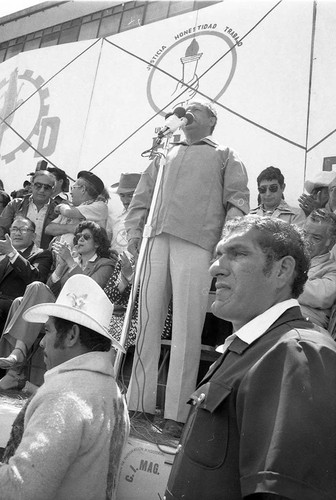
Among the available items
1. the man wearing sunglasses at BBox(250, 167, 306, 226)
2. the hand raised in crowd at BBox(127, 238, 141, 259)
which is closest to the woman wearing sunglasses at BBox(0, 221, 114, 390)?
the hand raised in crowd at BBox(127, 238, 141, 259)

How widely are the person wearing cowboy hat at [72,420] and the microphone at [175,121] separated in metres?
1.34

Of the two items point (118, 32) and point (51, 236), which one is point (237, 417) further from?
point (118, 32)

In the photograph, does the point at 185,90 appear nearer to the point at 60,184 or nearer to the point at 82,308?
the point at 60,184

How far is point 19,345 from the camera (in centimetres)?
415

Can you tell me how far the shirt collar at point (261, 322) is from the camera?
1502 millimetres

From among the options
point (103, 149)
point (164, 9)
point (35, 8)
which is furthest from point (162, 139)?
point (35, 8)

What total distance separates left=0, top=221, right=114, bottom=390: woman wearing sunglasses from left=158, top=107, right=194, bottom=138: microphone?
1376 mm

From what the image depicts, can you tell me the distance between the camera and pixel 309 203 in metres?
4.35

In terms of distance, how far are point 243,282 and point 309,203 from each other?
2834 millimetres

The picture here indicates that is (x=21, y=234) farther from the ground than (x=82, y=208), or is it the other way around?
(x=82, y=208)

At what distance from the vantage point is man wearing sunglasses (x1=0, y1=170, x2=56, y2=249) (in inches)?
226

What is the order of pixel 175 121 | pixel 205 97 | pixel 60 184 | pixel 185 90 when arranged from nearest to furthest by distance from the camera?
pixel 175 121, pixel 205 97, pixel 185 90, pixel 60 184

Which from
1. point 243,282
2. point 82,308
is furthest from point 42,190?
point 243,282

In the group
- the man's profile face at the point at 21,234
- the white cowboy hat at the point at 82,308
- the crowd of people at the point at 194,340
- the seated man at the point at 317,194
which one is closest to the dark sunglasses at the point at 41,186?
the man's profile face at the point at 21,234
